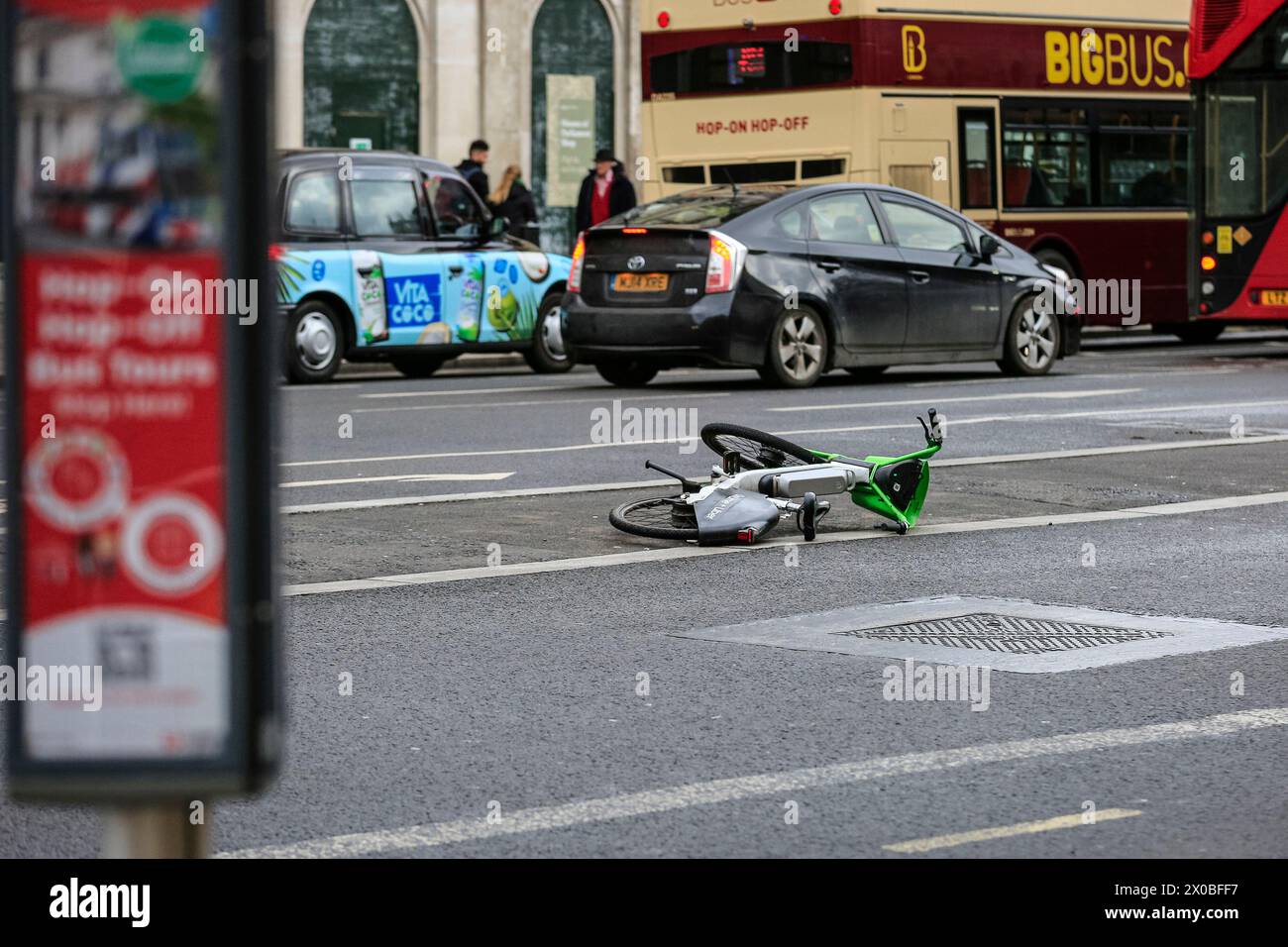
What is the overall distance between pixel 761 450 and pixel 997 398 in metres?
7.44

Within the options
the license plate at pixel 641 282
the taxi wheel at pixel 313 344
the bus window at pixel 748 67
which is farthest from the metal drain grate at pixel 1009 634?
the bus window at pixel 748 67

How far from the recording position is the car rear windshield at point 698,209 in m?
17.7

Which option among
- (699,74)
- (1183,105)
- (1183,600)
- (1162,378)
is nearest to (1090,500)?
(1183,600)

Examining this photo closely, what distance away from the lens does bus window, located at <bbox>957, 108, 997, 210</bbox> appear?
77.8ft

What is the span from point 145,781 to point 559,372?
1970cm

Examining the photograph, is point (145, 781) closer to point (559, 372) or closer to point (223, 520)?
point (223, 520)

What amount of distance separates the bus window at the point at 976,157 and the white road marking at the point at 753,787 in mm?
18303

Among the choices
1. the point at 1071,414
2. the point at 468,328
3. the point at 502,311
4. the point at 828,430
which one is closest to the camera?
the point at 828,430

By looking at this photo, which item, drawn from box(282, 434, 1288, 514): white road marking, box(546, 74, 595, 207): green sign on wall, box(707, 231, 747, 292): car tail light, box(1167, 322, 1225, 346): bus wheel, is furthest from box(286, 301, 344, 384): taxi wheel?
box(546, 74, 595, 207): green sign on wall

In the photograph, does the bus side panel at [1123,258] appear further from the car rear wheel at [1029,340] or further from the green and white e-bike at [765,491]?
the green and white e-bike at [765,491]

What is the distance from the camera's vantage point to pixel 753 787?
16.4 feet

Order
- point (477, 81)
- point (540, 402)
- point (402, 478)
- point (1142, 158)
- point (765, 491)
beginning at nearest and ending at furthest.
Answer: point (765, 491)
point (402, 478)
point (540, 402)
point (1142, 158)
point (477, 81)

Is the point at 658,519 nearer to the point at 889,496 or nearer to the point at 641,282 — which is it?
the point at 889,496

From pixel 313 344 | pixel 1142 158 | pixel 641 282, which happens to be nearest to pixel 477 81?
pixel 1142 158
